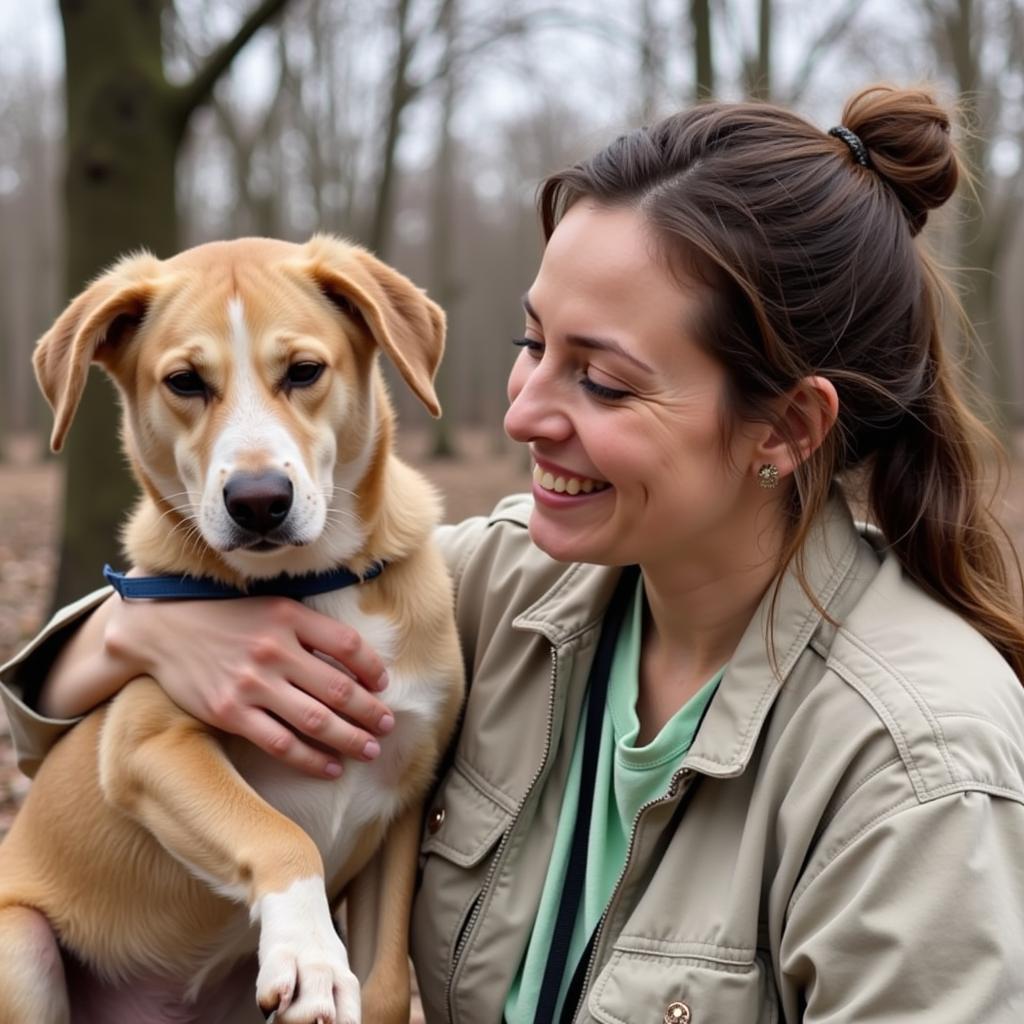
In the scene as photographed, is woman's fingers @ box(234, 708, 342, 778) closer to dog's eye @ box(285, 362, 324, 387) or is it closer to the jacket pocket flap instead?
the jacket pocket flap

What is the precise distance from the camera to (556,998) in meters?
1.97

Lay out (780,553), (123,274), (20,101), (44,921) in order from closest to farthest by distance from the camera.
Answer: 1. (780,553)
2. (44,921)
3. (123,274)
4. (20,101)

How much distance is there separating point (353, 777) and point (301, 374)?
841 millimetres

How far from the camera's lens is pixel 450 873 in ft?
Result: 7.41

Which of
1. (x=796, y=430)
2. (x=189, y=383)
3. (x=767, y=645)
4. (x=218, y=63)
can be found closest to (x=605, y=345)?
(x=796, y=430)

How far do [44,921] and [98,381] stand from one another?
132 inches

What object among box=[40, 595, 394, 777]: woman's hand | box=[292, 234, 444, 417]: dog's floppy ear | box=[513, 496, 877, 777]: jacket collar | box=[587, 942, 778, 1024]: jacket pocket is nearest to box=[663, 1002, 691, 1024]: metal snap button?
box=[587, 942, 778, 1024]: jacket pocket

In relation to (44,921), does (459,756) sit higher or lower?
higher

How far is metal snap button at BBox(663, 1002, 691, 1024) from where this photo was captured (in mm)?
1768

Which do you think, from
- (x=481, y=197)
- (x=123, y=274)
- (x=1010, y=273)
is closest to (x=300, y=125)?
(x=123, y=274)

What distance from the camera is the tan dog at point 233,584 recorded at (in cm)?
225

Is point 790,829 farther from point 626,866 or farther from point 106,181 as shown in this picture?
point 106,181

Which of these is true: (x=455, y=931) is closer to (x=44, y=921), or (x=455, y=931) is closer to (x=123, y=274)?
(x=44, y=921)

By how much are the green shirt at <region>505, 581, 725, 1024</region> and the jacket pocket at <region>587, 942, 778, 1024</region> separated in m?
0.16
